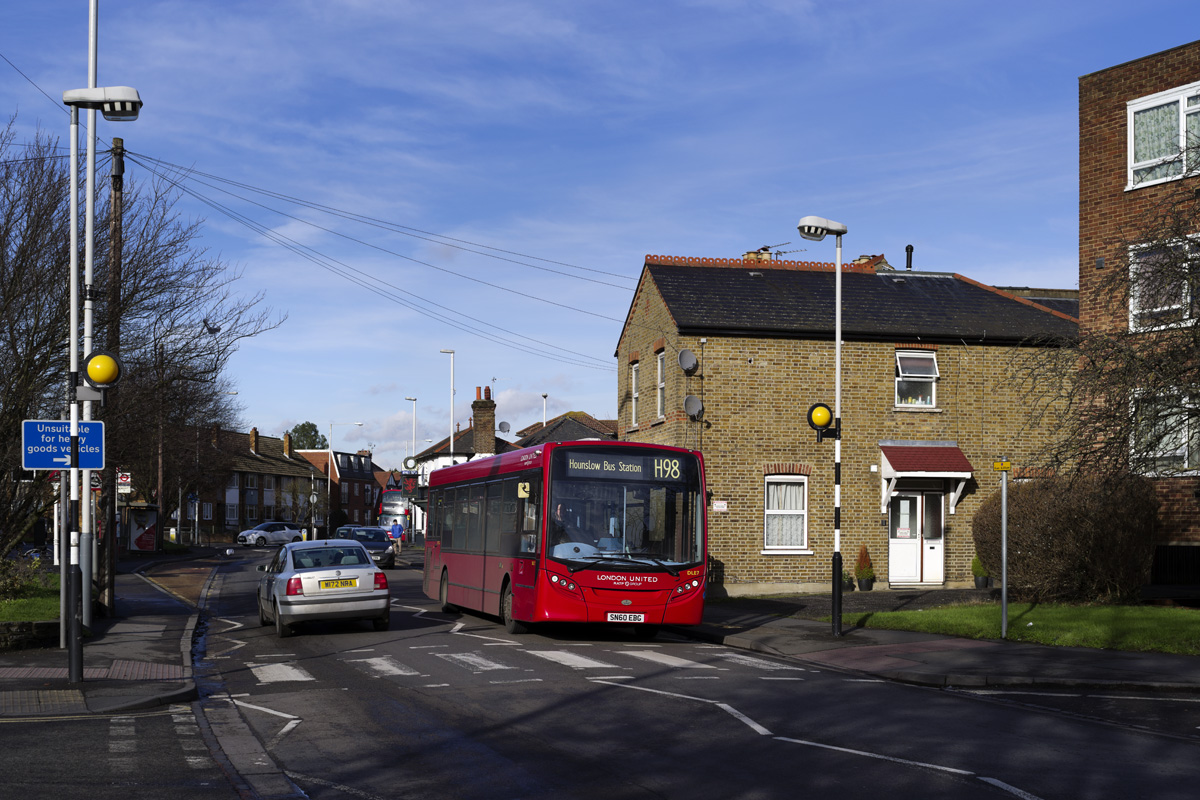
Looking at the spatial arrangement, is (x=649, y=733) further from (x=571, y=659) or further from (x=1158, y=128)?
(x=1158, y=128)

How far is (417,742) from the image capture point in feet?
30.6

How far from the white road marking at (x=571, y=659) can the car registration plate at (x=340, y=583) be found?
12.5ft

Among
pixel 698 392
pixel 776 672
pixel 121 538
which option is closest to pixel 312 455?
pixel 121 538

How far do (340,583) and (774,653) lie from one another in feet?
22.4

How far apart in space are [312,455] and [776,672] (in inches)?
4975

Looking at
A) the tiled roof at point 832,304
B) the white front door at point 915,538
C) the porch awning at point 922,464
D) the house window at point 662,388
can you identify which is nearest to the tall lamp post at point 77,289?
the tiled roof at point 832,304

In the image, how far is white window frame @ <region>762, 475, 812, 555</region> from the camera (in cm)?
2764

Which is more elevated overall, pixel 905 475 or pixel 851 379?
pixel 851 379

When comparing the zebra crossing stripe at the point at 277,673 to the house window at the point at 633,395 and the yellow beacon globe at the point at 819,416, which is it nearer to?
the yellow beacon globe at the point at 819,416

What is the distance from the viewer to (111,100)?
14.7 meters

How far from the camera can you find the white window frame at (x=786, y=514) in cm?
2764

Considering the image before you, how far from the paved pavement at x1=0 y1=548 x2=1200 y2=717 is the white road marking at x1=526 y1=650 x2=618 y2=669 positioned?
2.95 metres

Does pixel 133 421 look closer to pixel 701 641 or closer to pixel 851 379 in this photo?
pixel 701 641

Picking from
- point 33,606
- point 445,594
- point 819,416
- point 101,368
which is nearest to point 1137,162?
point 819,416
